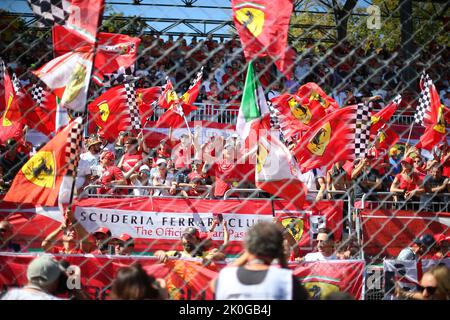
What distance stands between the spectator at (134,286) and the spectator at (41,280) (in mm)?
365

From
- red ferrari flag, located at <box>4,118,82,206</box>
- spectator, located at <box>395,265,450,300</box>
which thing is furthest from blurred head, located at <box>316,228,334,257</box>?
red ferrari flag, located at <box>4,118,82,206</box>

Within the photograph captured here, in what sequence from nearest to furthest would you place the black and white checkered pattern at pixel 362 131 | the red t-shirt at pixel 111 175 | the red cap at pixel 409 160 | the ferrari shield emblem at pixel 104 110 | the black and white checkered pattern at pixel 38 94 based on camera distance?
the black and white checkered pattern at pixel 362 131, the black and white checkered pattern at pixel 38 94, the red t-shirt at pixel 111 175, the red cap at pixel 409 160, the ferrari shield emblem at pixel 104 110

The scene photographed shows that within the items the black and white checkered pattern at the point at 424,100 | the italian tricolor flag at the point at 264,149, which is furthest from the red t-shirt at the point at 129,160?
the italian tricolor flag at the point at 264,149

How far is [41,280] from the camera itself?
→ 3.70 meters

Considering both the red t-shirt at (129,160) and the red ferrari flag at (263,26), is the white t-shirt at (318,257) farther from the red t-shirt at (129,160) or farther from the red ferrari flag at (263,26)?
the red ferrari flag at (263,26)

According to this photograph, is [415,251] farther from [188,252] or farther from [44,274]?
[44,274]

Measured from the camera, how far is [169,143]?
35.4 feet

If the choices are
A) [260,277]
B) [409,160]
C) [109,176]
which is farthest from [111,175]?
[260,277]

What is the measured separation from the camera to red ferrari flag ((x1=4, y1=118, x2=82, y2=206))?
4164mm

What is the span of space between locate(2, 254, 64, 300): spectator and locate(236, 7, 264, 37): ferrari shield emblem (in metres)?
2.02

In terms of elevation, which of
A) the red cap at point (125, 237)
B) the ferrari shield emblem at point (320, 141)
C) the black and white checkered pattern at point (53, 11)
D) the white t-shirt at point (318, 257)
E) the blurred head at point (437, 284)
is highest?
the black and white checkered pattern at point (53, 11)

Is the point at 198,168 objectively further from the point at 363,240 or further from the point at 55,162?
the point at 55,162

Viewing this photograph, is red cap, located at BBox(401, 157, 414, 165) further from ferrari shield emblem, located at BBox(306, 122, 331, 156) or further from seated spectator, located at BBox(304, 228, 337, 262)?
seated spectator, located at BBox(304, 228, 337, 262)

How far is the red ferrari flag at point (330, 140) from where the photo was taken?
6.83m
